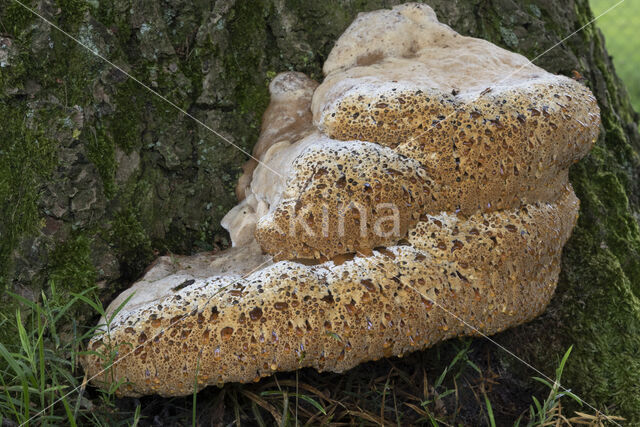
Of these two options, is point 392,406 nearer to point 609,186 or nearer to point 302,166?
point 302,166

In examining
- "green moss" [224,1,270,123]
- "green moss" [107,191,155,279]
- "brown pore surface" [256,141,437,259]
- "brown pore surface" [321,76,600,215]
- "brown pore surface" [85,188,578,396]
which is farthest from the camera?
"green moss" [224,1,270,123]

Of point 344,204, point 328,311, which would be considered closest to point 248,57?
point 344,204

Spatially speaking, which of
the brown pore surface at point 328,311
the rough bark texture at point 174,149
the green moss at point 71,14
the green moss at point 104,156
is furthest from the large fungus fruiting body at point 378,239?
the green moss at point 71,14

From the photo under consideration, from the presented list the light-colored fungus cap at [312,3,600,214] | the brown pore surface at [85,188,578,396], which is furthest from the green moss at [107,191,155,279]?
the light-colored fungus cap at [312,3,600,214]

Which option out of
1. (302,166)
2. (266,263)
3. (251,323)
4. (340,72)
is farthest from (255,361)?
(340,72)

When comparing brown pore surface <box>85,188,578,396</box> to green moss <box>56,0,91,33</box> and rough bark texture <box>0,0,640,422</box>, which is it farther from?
green moss <box>56,0,91,33</box>
